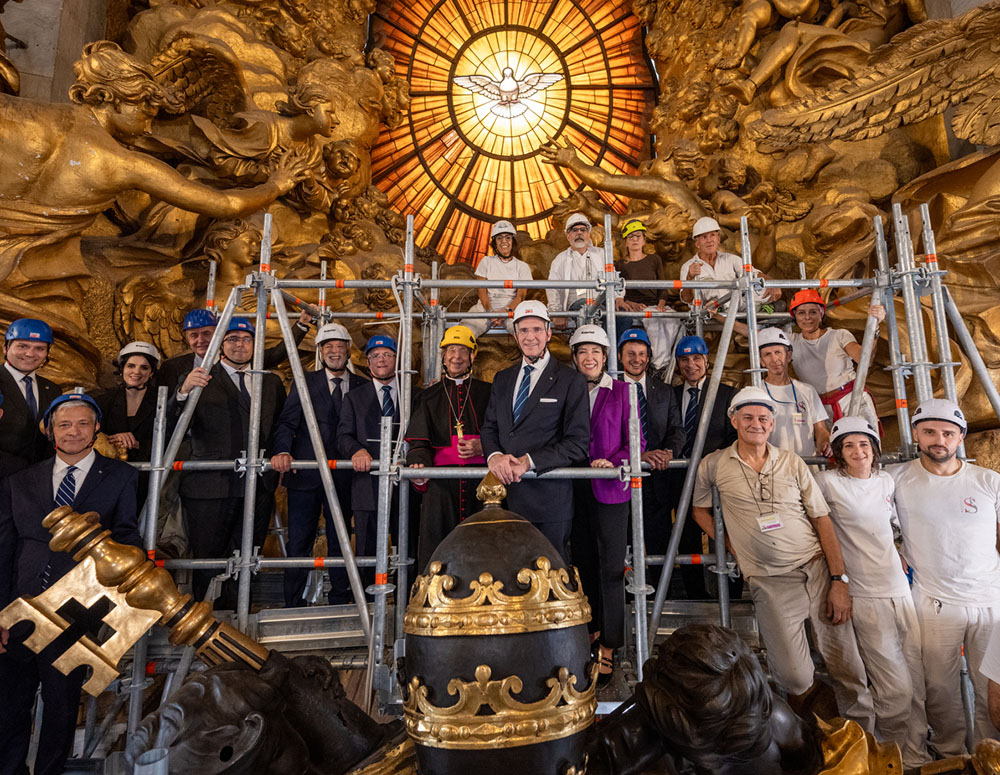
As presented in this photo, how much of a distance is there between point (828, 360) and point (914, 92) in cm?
369

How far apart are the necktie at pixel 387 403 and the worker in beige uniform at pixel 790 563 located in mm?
2164

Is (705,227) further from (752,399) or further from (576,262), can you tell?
(752,399)

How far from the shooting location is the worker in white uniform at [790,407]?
13.5 ft

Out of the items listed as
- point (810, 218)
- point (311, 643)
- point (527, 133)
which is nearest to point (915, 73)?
point (810, 218)

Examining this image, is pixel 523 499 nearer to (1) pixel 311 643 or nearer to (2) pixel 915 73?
(1) pixel 311 643

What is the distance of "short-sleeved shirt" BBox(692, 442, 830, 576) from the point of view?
10.8ft

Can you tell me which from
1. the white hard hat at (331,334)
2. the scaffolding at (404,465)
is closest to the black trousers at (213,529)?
the scaffolding at (404,465)

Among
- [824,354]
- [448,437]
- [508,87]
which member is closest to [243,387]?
[448,437]

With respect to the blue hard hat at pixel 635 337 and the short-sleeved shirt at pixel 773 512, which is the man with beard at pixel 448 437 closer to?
the blue hard hat at pixel 635 337

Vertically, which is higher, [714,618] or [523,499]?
[523,499]

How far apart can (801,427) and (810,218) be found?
344cm

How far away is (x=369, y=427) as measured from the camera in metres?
4.43

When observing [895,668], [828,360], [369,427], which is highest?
[828,360]

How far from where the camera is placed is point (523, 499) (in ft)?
11.2
